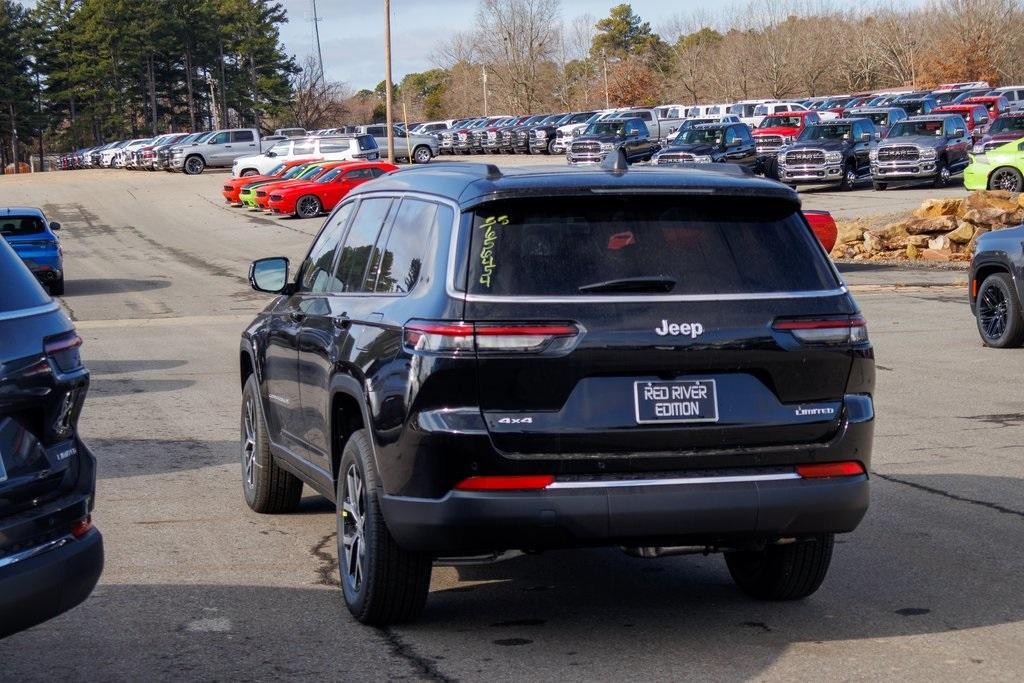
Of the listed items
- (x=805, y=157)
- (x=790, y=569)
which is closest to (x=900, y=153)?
(x=805, y=157)

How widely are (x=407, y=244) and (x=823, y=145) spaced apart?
38955 mm

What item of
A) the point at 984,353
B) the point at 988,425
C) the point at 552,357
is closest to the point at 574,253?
the point at 552,357

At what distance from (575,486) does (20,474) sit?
1898mm

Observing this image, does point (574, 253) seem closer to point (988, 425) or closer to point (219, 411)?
point (988, 425)

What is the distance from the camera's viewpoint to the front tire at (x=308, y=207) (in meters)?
46.1

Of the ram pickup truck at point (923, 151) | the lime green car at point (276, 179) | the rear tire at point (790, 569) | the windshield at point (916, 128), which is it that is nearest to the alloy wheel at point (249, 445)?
the rear tire at point (790, 569)

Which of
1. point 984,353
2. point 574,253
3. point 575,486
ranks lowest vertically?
point 984,353

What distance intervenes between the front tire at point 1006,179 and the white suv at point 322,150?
28.2 meters

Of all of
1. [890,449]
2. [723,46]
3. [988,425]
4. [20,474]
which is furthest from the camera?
[723,46]

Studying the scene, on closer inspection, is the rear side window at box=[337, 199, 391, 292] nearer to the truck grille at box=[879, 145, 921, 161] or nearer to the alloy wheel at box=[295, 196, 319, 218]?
the truck grille at box=[879, 145, 921, 161]

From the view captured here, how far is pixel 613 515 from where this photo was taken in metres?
5.17

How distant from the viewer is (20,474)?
171 inches

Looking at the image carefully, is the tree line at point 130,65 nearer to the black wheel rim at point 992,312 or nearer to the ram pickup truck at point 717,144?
the ram pickup truck at point 717,144

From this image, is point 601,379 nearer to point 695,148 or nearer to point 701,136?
point 695,148
